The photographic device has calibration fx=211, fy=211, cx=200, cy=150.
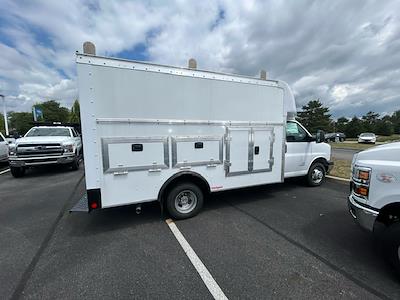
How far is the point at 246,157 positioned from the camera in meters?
4.65

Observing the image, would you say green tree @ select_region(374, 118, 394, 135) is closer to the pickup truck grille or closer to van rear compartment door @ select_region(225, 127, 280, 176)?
van rear compartment door @ select_region(225, 127, 280, 176)

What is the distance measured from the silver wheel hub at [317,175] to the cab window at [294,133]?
1.10 m

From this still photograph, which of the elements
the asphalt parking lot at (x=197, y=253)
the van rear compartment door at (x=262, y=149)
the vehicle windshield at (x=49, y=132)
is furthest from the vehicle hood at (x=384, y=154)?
the vehicle windshield at (x=49, y=132)

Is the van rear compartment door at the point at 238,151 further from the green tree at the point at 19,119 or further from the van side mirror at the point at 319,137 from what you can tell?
the green tree at the point at 19,119

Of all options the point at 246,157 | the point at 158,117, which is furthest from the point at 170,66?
the point at 246,157

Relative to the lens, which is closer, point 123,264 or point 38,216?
point 123,264

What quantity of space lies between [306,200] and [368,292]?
3053 millimetres

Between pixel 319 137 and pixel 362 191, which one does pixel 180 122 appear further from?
pixel 319 137

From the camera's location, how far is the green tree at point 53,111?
248ft

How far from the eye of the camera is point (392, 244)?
8.31 feet

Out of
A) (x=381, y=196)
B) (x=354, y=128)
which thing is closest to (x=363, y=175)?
(x=381, y=196)

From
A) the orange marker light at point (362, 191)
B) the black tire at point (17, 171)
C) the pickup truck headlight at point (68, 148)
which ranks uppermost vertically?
the pickup truck headlight at point (68, 148)

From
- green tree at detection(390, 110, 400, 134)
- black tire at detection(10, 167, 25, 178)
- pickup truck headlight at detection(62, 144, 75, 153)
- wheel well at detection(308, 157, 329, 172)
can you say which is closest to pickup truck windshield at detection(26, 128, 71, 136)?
pickup truck headlight at detection(62, 144, 75, 153)

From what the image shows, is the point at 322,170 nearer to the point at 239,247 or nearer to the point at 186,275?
the point at 239,247
